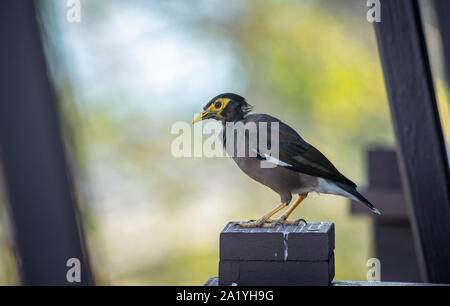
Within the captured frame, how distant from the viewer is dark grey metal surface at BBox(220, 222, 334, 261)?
179 centimetres

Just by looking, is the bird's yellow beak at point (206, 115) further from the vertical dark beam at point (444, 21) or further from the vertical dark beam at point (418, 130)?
the vertical dark beam at point (444, 21)

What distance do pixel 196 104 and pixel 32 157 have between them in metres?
3.74

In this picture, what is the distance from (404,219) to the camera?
12.7 ft

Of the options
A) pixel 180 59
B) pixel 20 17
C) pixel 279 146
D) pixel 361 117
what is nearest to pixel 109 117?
pixel 180 59

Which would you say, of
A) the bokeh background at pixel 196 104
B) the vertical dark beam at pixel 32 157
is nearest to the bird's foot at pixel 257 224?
the vertical dark beam at pixel 32 157

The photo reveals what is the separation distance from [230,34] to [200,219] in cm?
264

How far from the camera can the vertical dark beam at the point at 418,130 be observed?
237 centimetres

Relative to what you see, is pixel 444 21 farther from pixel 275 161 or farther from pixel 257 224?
pixel 257 224

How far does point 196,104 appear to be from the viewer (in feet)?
22.4

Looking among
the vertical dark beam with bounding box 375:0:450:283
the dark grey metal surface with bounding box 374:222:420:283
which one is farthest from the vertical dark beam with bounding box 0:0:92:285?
the dark grey metal surface with bounding box 374:222:420:283

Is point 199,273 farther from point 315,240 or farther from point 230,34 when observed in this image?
point 315,240

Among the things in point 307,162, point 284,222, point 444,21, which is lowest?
point 284,222

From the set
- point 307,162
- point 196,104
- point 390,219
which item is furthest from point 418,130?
point 196,104
